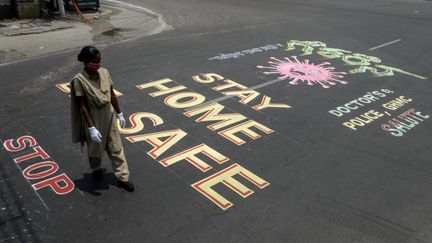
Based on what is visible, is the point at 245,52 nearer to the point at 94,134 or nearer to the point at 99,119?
the point at 99,119

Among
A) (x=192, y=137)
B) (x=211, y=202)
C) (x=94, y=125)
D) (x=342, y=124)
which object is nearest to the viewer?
(x=94, y=125)

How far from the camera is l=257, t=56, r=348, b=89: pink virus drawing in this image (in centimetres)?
953

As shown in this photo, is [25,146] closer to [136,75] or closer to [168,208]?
[168,208]

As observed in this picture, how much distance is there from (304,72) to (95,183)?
6779mm

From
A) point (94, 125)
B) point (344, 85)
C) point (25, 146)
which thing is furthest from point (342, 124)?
point (25, 146)

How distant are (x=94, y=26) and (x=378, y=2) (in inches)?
797

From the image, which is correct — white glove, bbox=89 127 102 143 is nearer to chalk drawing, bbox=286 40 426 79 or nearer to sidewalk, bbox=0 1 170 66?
sidewalk, bbox=0 1 170 66

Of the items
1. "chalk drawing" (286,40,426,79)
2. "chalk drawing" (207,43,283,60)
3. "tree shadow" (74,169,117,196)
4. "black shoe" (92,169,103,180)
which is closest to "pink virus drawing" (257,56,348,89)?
"chalk drawing" (286,40,426,79)

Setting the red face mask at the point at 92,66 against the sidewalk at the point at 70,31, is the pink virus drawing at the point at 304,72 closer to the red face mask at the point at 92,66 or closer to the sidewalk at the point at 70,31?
the sidewalk at the point at 70,31

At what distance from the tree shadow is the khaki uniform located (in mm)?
326

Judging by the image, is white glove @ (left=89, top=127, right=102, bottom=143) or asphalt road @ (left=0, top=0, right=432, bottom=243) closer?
white glove @ (left=89, top=127, right=102, bottom=143)

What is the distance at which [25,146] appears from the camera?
5.97 metres

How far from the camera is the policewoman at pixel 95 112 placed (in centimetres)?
435

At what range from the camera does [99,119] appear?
179 inches
